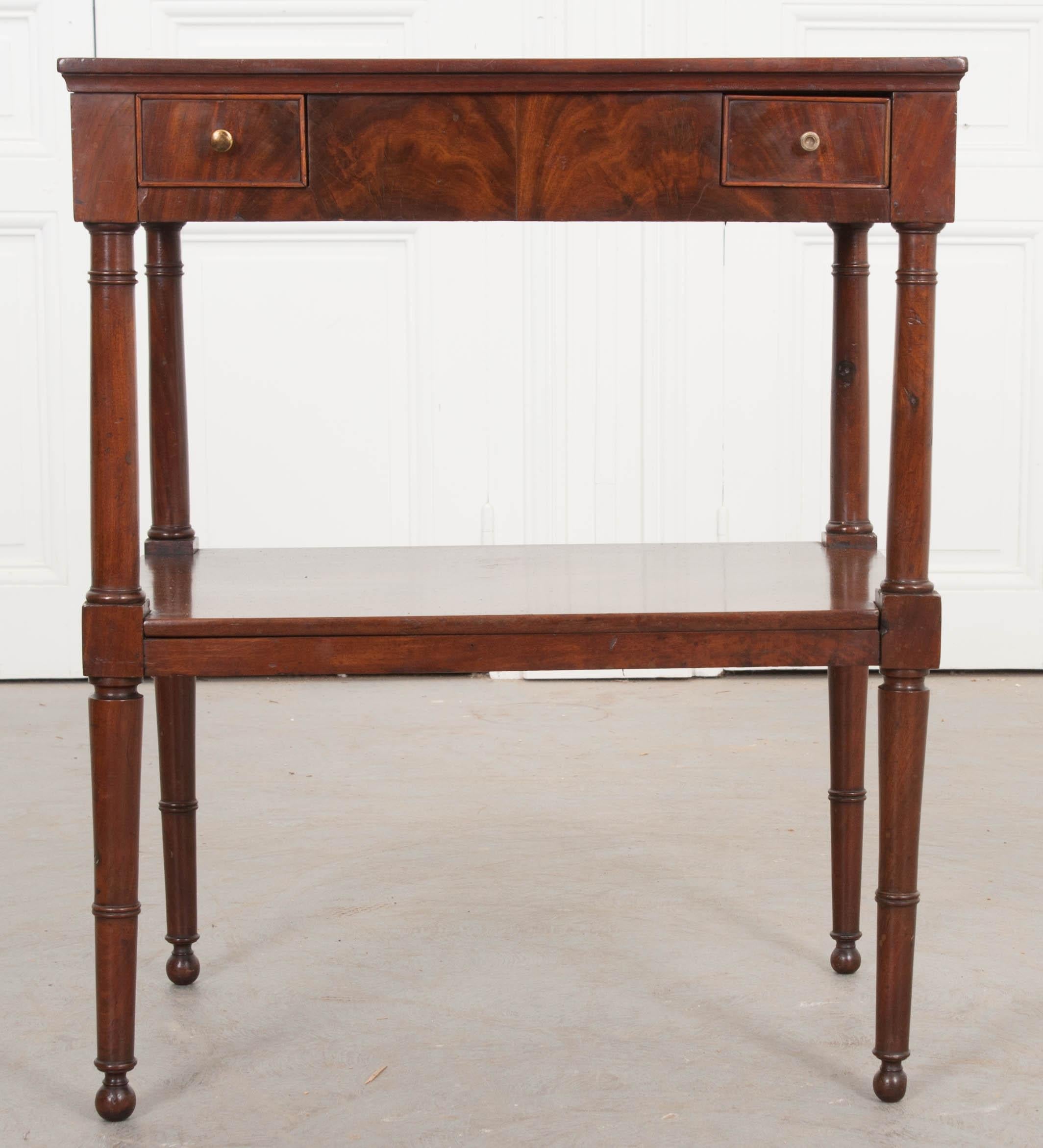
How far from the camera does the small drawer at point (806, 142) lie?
1366 millimetres

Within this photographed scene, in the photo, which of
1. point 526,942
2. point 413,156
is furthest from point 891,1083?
point 413,156

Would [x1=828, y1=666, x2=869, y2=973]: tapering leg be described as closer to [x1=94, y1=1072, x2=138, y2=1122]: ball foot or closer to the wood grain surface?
the wood grain surface

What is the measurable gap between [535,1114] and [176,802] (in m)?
0.56

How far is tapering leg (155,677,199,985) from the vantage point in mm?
1722

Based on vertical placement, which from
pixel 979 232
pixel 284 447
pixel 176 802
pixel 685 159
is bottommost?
pixel 176 802

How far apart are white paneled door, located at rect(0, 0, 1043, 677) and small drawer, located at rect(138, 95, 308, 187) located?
6.56 feet

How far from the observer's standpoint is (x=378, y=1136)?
1.41 m

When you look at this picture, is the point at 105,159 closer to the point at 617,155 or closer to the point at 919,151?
the point at 617,155

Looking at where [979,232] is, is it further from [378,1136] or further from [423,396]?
[378,1136]

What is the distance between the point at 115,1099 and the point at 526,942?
589mm

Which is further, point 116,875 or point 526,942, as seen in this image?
point 526,942

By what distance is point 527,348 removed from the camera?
3.37 meters

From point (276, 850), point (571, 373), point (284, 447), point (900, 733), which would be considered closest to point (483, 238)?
point (571, 373)

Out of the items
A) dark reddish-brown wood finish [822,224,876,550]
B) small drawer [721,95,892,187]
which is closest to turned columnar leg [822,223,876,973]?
A: dark reddish-brown wood finish [822,224,876,550]
